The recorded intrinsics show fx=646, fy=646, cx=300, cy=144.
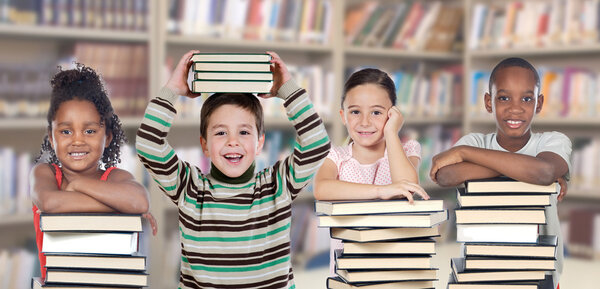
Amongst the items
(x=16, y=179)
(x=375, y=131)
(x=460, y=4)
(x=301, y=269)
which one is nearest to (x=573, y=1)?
(x=460, y=4)

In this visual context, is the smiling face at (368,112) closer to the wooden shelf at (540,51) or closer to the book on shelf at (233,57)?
the book on shelf at (233,57)

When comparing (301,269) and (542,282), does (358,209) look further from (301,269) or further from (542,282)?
(301,269)

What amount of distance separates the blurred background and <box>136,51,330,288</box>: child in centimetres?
154

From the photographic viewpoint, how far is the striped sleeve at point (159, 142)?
135cm

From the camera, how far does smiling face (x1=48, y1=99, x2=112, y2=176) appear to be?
1.39 m

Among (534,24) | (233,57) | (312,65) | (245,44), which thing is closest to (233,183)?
(233,57)

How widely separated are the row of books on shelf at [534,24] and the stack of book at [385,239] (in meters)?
2.92

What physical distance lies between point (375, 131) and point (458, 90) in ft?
10.00

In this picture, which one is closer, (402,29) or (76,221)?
(76,221)

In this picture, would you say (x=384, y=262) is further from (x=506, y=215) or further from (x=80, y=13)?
(x=80, y=13)

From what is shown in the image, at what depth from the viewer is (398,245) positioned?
140cm

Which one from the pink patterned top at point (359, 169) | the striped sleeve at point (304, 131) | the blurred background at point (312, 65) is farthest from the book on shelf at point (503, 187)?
the blurred background at point (312, 65)

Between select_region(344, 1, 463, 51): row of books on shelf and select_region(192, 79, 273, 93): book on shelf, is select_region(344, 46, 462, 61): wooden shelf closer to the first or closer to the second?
select_region(344, 1, 463, 51): row of books on shelf

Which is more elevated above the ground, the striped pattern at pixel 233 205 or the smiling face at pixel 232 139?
the smiling face at pixel 232 139
